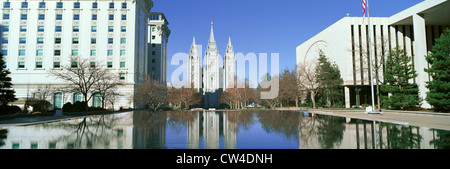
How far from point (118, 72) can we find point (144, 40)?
1255 cm

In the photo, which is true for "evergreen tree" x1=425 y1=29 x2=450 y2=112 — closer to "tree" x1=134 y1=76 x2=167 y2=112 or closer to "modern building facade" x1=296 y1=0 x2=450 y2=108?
"modern building facade" x1=296 y1=0 x2=450 y2=108

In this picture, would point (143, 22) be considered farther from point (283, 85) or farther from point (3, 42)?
point (283, 85)

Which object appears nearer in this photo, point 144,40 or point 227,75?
point 144,40

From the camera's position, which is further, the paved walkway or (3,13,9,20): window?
(3,13,9,20): window

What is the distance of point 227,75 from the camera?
4099 inches

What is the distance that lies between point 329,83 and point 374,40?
12.2 metres

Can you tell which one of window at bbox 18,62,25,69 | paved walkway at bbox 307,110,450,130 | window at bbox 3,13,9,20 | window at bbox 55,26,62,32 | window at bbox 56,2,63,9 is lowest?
paved walkway at bbox 307,110,450,130

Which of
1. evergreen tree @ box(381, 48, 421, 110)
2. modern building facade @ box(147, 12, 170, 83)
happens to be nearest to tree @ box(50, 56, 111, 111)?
modern building facade @ box(147, 12, 170, 83)

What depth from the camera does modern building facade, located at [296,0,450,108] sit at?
36969 millimetres

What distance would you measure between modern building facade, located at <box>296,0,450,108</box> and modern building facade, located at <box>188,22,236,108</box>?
1863 inches

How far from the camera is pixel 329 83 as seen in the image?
5019cm

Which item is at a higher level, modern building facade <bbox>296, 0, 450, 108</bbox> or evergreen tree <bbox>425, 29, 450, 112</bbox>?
modern building facade <bbox>296, 0, 450, 108</bbox>
